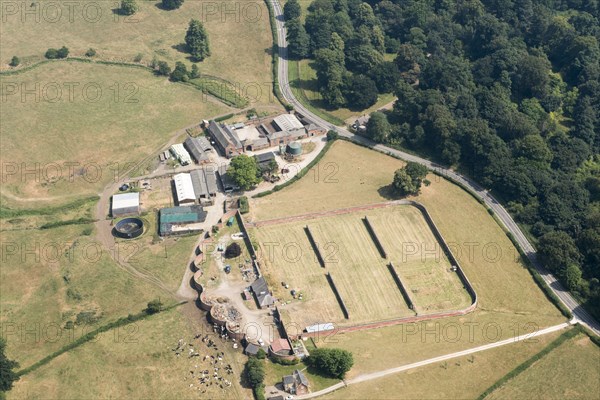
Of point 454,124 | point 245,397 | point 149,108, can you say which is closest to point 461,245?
point 454,124

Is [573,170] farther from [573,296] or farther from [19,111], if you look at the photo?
[19,111]

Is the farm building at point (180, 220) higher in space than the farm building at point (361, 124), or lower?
lower

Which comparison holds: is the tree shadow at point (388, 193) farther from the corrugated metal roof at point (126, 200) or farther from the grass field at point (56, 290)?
the corrugated metal roof at point (126, 200)

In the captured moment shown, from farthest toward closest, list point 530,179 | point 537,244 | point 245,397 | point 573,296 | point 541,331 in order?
1. point 530,179
2. point 537,244
3. point 573,296
4. point 541,331
5. point 245,397

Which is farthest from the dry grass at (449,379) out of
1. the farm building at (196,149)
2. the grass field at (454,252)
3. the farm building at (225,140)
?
the farm building at (196,149)

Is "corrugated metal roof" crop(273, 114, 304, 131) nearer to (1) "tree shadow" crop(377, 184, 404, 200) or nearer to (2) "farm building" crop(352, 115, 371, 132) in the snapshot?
(2) "farm building" crop(352, 115, 371, 132)

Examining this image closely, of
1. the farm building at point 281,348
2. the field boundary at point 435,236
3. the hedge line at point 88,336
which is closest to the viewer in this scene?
the hedge line at point 88,336
